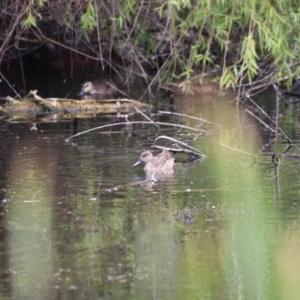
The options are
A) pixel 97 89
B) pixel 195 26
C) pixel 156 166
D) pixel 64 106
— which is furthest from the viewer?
pixel 97 89

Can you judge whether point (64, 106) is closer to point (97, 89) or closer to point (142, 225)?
point (97, 89)

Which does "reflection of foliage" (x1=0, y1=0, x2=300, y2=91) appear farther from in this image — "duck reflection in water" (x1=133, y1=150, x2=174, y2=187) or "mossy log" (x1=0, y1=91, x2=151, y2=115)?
"duck reflection in water" (x1=133, y1=150, x2=174, y2=187)

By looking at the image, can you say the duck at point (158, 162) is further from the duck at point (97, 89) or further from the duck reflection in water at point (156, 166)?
the duck at point (97, 89)

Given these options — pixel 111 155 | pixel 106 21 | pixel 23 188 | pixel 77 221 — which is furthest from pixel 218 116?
pixel 77 221

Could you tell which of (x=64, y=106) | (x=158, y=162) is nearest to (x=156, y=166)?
(x=158, y=162)

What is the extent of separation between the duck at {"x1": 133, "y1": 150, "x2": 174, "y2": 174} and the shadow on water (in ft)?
0.35

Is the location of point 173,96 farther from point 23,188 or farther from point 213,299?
point 213,299

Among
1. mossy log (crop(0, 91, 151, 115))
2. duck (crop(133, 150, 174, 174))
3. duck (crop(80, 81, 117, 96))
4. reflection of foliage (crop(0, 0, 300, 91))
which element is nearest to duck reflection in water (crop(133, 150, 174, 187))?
duck (crop(133, 150, 174, 174))

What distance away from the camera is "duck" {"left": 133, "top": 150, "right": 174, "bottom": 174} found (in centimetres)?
1009

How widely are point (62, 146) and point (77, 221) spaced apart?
3.77 metres

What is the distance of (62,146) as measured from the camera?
12.0 m

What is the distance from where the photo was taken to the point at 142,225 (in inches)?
320

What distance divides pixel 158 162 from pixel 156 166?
3.8 inches

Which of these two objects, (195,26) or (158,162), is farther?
(195,26)
